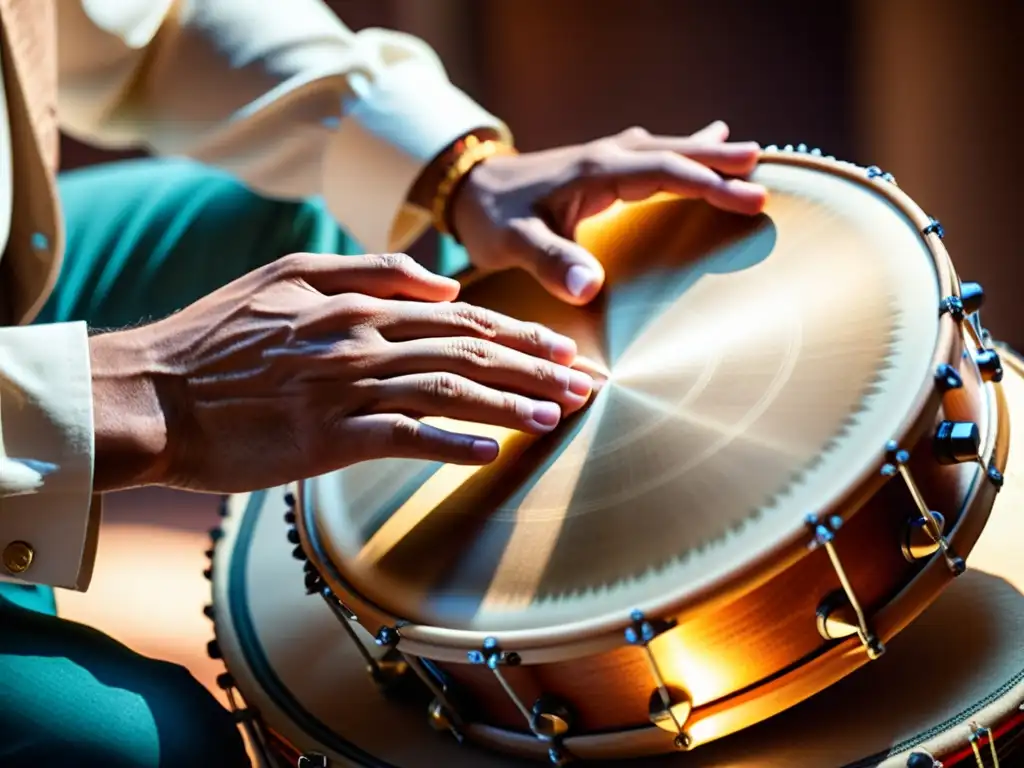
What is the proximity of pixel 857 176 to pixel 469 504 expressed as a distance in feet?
1.05

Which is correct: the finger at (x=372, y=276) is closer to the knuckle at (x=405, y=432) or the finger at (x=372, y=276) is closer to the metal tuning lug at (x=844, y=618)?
the knuckle at (x=405, y=432)

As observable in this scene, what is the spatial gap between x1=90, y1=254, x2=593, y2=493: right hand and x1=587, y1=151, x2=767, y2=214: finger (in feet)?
0.52

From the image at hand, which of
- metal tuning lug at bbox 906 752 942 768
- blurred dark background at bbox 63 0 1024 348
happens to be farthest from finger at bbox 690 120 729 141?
blurred dark background at bbox 63 0 1024 348

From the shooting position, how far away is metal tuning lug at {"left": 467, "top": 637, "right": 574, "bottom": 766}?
0.59 m

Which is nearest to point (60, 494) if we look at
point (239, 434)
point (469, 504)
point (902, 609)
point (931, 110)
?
point (239, 434)

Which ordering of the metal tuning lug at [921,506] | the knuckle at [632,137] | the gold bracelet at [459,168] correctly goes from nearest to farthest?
the metal tuning lug at [921,506]
the knuckle at [632,137]
the gold bracelet at [459,168]

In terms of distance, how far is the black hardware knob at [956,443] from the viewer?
1.92 feet

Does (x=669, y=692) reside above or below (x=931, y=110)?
below

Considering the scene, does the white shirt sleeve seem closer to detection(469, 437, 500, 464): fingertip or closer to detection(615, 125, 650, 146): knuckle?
detection(615, 125, 650, 146): knuckle

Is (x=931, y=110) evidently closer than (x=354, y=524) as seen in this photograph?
No

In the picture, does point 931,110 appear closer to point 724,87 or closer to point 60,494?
point 724,87

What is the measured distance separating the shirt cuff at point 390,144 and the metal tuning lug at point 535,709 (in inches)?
19.6

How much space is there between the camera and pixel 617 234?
0.82m

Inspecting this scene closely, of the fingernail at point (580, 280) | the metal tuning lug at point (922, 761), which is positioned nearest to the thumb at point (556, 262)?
the fingernail at point (580, 280)
